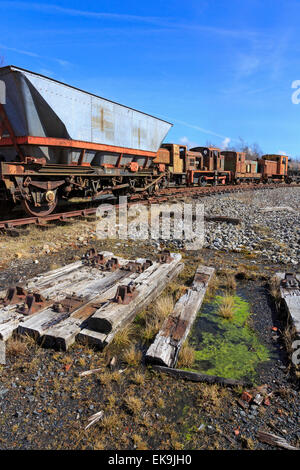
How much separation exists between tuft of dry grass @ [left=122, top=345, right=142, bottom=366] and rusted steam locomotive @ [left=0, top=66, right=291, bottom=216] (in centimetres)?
568

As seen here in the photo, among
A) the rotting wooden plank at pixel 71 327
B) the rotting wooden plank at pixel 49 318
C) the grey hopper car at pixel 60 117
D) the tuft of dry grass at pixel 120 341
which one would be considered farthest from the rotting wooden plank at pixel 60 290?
the grey hopper car at pixel 60 117

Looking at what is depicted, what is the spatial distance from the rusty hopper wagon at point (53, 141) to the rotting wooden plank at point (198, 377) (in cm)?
609

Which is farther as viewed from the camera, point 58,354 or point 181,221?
point 181,221

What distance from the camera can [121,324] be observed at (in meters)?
3.44

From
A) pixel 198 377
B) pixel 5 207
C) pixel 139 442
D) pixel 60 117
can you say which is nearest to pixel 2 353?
pixel 139 442

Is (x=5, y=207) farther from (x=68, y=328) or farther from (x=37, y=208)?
(x=68, y=328)

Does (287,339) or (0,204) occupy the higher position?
(0,204)

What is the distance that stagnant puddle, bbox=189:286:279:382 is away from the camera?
311 cm

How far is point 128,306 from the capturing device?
362cm

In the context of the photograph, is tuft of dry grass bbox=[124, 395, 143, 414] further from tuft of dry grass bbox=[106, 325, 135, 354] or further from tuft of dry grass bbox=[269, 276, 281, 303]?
tuft of dry grass bbox=[269, 276, 281, 303]

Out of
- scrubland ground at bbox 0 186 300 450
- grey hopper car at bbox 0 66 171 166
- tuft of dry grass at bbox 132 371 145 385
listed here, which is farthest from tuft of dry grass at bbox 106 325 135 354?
grey hopper car at bbox 0 66 171 166

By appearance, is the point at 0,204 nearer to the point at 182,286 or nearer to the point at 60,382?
the point at 182,286

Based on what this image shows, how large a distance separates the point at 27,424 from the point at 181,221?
8.48m
